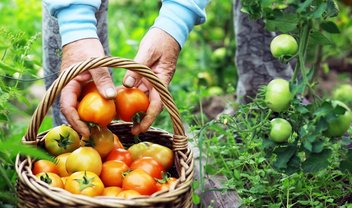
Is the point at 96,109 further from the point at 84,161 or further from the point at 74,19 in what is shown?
the point at 74,19

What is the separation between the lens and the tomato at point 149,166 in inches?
77.9

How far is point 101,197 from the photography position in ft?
5.61

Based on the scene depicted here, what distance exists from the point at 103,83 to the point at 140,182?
1.06ft

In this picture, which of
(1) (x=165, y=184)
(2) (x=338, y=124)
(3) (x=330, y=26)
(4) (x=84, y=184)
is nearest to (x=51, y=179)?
(4) (x=84, y=184)

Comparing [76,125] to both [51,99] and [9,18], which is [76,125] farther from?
[9,18]

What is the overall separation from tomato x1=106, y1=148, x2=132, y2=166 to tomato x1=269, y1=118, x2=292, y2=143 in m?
→ 0.46

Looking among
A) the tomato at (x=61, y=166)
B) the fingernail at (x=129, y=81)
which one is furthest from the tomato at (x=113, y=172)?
the fingernail at (x=129, y=81)

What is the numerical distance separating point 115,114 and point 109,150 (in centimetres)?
13

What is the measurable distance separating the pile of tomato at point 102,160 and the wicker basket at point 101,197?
46 mm

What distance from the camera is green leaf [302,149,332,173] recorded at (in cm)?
188

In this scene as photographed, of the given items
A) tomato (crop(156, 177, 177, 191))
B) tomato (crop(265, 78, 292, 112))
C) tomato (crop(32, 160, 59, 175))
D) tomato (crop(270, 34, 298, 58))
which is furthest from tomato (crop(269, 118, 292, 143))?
tomato (crop(32, 160, 59, 175))

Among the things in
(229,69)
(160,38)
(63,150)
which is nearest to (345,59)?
(229,69)

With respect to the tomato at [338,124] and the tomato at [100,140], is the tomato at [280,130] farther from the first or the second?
the tomato at [100,140]

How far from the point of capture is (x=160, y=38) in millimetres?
2213
